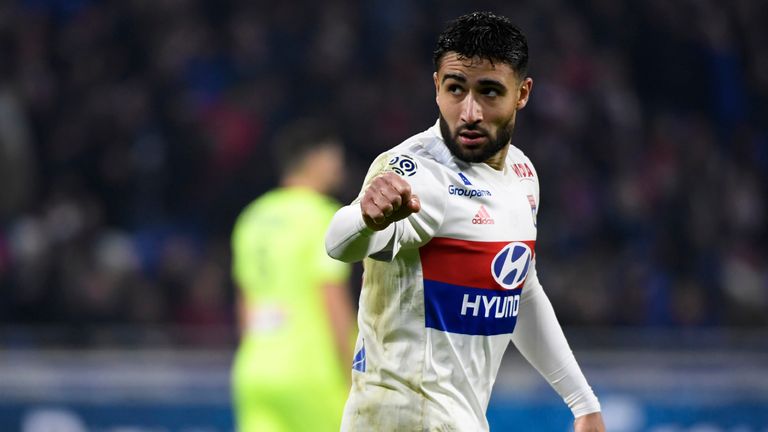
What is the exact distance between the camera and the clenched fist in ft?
8.21

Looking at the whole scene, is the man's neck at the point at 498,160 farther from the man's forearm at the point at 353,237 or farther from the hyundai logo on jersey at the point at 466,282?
the man's forearm at the point at 353,237

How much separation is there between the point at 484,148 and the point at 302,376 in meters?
2.51

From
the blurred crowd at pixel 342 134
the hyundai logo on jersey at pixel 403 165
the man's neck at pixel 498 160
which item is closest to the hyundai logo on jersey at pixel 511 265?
the man's neck at pixel 498 160

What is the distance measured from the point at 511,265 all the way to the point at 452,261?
0.63 feet

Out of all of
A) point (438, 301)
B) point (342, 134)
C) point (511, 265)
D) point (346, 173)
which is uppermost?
point (342, 134)

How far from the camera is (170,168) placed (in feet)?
30.3

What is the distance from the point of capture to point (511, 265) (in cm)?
304

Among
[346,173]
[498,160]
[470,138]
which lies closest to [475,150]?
[470,138]

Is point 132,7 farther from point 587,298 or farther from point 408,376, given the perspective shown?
point 408,376

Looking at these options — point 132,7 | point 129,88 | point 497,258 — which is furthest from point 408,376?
point 132,7

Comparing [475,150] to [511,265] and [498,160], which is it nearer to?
[498,160]

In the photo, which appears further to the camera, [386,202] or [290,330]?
[290,330]

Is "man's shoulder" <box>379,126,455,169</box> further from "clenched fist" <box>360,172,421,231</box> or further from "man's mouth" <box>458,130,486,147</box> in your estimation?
"clenched fist" <box>360,172,421,231</box>

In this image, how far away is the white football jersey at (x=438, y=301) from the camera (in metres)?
2.91
